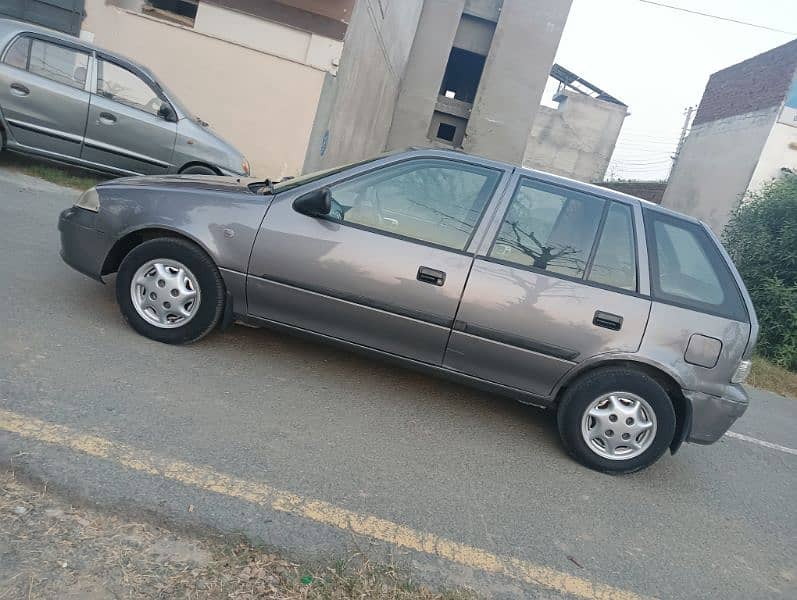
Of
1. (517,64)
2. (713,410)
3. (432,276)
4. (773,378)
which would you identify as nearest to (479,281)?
(432,276)

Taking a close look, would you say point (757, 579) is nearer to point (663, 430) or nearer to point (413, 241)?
point (663, 430)

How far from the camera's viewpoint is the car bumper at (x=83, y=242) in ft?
12.9

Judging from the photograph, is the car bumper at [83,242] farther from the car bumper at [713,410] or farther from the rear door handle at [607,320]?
the car bumper at [713,410]

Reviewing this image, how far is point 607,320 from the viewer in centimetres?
367

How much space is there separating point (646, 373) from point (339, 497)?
2.03m

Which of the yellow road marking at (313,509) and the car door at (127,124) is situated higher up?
the car door at (127,124)

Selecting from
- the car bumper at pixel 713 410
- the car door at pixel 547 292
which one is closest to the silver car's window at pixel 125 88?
the car door at pixel 547 292

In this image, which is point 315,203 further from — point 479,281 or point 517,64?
point 517,64

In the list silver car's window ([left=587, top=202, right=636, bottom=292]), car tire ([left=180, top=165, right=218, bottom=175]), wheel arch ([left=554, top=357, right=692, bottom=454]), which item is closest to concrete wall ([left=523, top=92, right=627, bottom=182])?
car tire ([left=180, top=165, right=218, bottom=175])

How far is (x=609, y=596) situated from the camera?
107 inches

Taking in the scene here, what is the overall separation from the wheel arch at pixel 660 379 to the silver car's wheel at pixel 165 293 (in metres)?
2.37

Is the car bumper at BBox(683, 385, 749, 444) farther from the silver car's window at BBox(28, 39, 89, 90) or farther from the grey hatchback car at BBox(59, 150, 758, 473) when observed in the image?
the silver car's window at BBox(28, 39, 89, 90)

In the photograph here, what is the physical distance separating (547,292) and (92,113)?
6.53 metres

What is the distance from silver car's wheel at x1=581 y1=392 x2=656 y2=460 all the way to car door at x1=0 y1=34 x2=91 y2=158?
7.00 m
